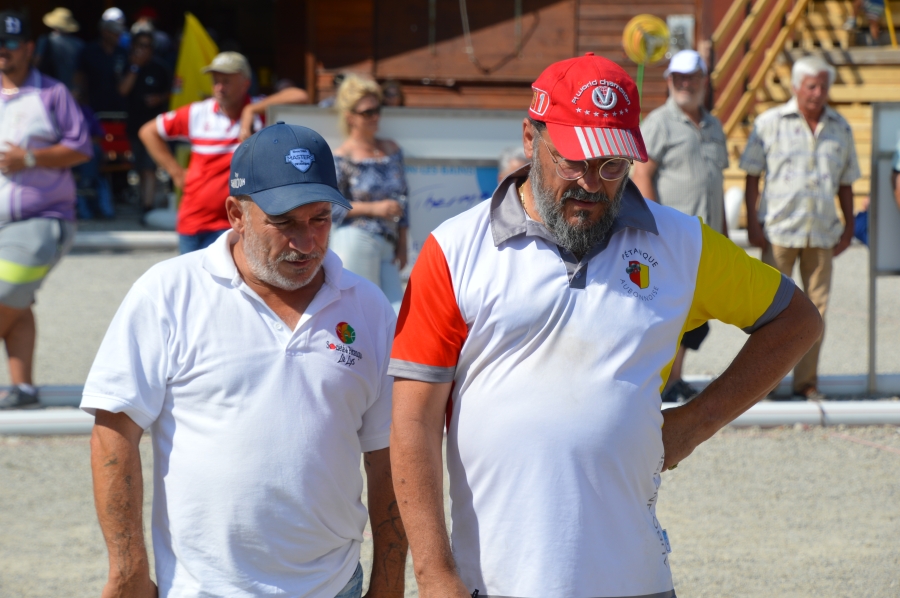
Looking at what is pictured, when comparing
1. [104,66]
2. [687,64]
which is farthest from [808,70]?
[104,66]

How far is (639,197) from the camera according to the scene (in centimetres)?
246

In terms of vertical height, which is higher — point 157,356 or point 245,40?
point 245,40

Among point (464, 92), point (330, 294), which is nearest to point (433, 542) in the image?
point (330, 294)

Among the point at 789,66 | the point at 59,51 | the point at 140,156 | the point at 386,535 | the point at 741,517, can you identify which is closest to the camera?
the point at 386,535

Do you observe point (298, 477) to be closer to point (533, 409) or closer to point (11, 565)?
point (533, 409)

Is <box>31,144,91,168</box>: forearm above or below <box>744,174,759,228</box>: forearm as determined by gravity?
above

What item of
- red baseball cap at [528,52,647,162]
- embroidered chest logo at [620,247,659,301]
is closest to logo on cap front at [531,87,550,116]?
red baseball cap at [528,52,647,162]

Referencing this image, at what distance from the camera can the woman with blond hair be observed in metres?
6.30

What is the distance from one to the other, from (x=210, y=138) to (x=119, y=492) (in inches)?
195

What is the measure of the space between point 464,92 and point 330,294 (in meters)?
13.4

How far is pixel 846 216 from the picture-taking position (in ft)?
23.4

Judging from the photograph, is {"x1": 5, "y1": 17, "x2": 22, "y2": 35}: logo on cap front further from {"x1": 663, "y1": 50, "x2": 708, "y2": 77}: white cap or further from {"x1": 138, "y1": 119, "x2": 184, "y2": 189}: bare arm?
{"x1": 663, "y1": 50, "x2": 708, "y2": 77}: white cap

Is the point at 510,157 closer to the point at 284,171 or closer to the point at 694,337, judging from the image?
the point at 694,337

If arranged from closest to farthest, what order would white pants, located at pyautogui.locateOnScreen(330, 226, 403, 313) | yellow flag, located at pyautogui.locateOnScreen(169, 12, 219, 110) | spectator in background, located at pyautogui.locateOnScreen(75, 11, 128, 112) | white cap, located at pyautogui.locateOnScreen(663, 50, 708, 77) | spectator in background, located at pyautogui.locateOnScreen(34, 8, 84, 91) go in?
white pants, located at pyautogui.locateOnScreen(330, 226, 403, 313)
white cap, located at pyautogui.locateOnScreen(663, 50, 708, 77)
yellow flag, located at pyautogui.locateOnScreen(169, 12, 219, 110)
spectator in background, located at pyautogui.locateOnScreen(34, 8, 84, 91)
spectator in background, located at pyautogui.locateOnScreen(75, 11, 128, 112)
